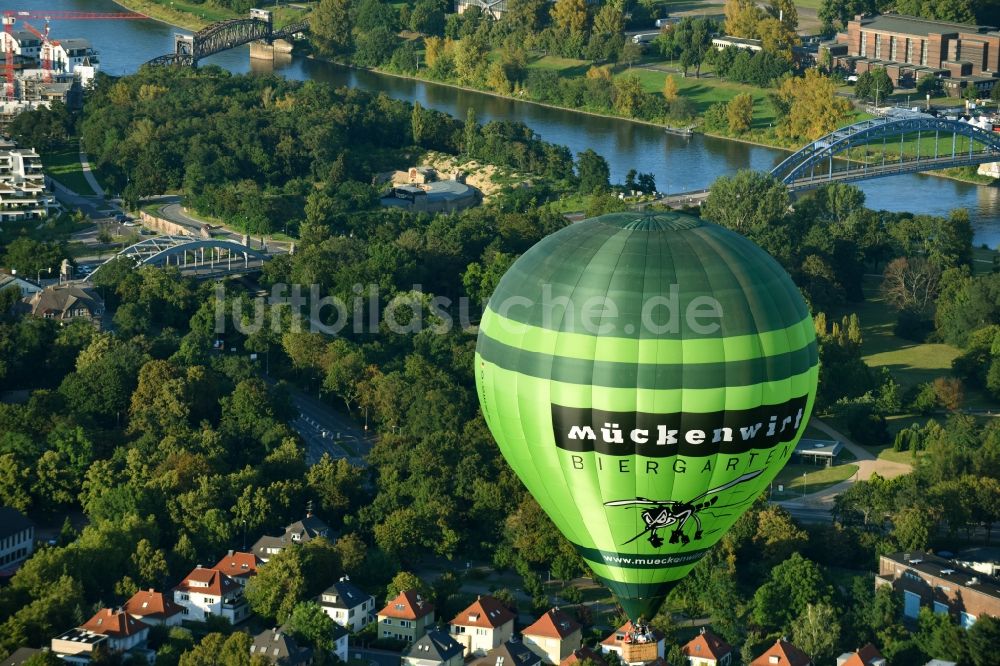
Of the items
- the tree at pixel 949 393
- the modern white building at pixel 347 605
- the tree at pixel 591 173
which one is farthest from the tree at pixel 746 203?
the modern white building at pixel 347 605

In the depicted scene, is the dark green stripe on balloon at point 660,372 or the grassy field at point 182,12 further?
the grassy field at point 182,12

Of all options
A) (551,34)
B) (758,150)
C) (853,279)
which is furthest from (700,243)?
(551,34)

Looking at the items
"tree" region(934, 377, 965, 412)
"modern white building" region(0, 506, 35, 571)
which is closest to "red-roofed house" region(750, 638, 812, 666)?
"modern white building" region(0, 506, 35, 571)

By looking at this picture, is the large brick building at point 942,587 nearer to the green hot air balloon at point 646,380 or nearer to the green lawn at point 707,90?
the green hot air balloon at point 646,380

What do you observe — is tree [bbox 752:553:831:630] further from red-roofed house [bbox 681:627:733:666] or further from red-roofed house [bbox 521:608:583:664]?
red-roofed house [bbox 521:608:583:664]

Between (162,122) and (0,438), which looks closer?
(0,438)

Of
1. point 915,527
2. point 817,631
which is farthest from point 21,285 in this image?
point 817,631

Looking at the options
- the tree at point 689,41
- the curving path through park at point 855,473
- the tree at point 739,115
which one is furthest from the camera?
the tree at point 689,41

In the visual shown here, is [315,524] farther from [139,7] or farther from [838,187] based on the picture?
[139,7]
